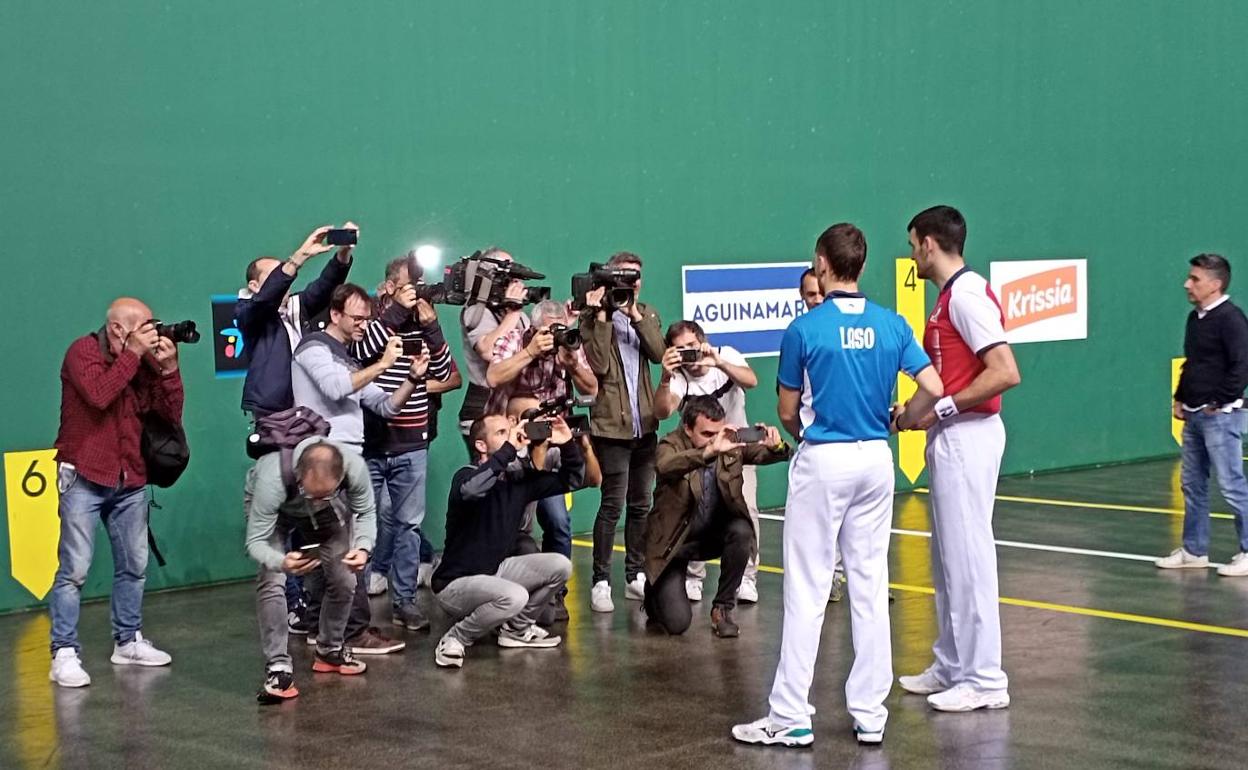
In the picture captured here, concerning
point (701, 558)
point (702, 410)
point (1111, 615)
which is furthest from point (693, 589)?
point (1111, 615)

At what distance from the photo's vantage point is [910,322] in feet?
43.1

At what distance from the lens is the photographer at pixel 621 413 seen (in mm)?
8805

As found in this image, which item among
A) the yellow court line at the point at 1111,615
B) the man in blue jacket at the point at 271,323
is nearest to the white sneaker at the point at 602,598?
the yellow court line at the point at 1111,615

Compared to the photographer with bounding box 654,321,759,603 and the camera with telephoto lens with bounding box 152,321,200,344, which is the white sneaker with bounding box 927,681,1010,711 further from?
the camera with telephoto lens with bounding box 152,321,200,344

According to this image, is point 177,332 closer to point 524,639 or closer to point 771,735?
point 524,639

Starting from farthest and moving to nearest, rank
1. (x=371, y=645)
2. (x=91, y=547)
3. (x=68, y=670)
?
(x=371, y=645)
(x=91, y=547)
(x=68, y=670)

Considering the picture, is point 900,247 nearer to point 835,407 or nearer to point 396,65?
point 396,65

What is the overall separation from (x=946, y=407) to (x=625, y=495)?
2916 mm

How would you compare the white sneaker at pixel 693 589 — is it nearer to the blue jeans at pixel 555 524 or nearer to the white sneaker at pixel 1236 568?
the blue jeans at pixel 555 524

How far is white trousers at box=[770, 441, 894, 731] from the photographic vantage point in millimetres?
6105

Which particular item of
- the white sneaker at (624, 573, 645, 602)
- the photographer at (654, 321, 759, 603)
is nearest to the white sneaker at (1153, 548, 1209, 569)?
the photographer at (654, 321, 759, 603)

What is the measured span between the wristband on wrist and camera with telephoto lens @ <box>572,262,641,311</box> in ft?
8.33

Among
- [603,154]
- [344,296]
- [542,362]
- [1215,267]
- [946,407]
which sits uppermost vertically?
[603,154]

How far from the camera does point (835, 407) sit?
20.0 feet
